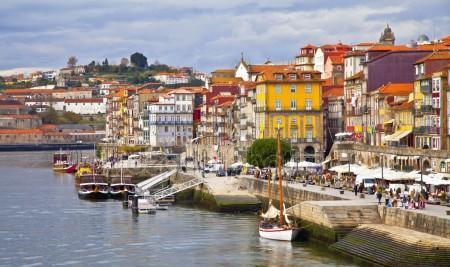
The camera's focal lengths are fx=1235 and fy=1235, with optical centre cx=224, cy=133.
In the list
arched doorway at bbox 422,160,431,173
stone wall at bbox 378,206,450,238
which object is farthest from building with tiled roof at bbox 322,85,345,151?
stone wall at bbox 378,206,450,238

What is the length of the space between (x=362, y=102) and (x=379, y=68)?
3544mm

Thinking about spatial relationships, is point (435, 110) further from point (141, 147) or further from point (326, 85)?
point (141, 147)

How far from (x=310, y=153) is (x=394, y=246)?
179ft

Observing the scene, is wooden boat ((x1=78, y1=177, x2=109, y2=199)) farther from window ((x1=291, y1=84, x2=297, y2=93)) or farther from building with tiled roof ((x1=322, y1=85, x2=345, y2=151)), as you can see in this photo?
building with tiled roof ((x1=322, y1=85, x2=345, y2=151))

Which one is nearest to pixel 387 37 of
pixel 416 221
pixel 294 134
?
pixel 294 134

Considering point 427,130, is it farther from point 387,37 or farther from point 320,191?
point 387,37

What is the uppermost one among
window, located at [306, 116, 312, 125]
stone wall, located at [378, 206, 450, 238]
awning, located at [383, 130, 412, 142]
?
window, located at [306, 116, 312, 125]

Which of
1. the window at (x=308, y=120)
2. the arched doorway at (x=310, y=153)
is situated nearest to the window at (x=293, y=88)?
the window at (x=308, y=120)

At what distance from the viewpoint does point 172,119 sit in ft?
509

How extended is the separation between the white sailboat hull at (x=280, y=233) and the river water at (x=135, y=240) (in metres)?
0.45

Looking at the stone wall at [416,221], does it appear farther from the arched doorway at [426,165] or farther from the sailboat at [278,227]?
the arched doorway at [426,165]

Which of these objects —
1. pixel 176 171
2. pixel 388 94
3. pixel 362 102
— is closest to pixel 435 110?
pixel 388 94

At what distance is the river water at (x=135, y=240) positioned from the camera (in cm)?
5097

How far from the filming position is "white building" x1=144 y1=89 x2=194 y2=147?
15512 cm
